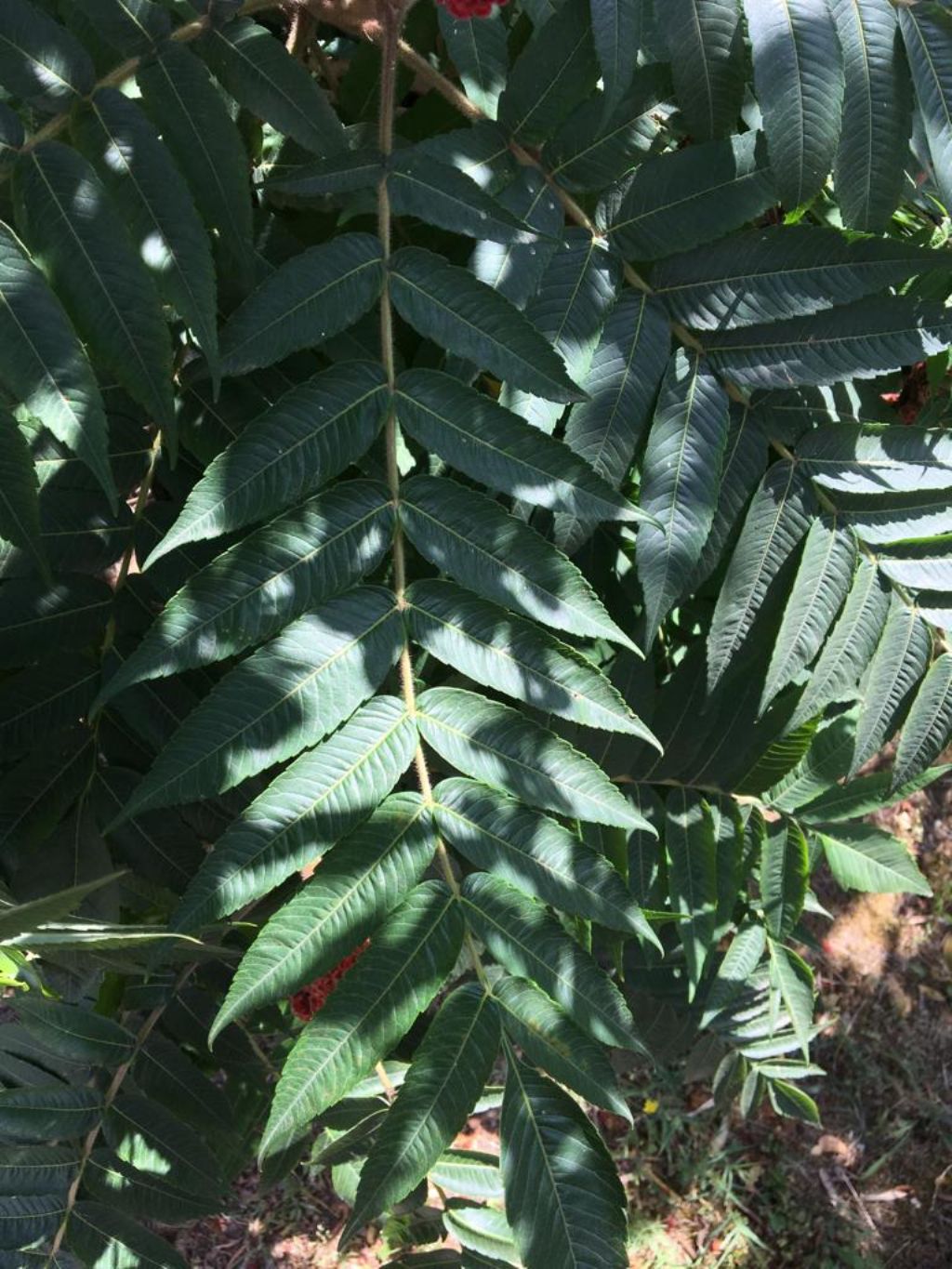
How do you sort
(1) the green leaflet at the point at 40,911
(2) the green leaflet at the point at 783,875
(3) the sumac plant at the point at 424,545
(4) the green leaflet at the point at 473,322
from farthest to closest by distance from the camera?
(2) the green leaflet at the point at 783,875, (4) the green leaflet at the point at 473,322, (3) the sumac plant at the point at 424,545, (1) the green leaflet at the point at 40,911

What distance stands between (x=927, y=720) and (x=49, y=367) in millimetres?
1092

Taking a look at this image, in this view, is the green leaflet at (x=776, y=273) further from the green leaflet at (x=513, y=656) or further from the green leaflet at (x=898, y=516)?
the green leaflet at (x=513, y=656)

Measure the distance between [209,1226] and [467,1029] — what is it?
8.74 ft

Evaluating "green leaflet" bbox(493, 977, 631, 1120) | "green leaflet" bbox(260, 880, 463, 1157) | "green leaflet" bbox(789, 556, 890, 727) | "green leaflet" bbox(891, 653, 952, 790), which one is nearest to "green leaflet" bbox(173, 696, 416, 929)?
"green leaflet" bbox(260, 880, 463, 1157)

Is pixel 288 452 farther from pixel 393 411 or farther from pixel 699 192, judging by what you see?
pixel 699 192

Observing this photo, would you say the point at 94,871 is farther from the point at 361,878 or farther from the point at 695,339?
the point at 695,339

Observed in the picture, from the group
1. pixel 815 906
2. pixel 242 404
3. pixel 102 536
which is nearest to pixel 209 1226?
pixel 815 906

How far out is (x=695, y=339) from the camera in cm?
147

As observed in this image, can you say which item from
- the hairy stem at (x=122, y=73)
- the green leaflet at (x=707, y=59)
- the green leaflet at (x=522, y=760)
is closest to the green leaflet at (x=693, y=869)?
the green leaflet at (x=522, y=760)

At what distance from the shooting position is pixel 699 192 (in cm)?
141

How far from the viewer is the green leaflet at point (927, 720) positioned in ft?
4.89

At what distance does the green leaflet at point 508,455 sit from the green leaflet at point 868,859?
0.96 metres

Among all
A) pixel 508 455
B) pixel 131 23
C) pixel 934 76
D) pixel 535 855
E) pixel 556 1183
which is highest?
pixel 934 76

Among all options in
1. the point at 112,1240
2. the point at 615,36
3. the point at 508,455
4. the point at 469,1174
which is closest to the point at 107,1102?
the point at 112,1240
